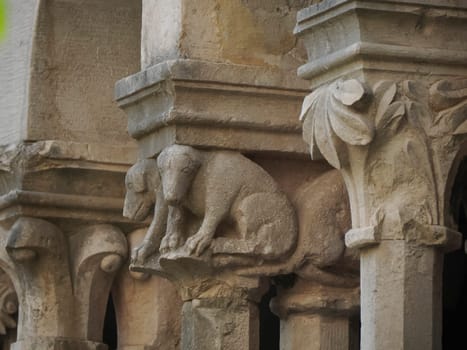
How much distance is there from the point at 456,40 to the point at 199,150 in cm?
152

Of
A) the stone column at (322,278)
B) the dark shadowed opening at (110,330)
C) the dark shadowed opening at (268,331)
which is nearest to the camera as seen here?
the stone column at (322,278)

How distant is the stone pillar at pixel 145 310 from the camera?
10.5 meters

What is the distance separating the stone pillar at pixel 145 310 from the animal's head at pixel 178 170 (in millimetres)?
1787

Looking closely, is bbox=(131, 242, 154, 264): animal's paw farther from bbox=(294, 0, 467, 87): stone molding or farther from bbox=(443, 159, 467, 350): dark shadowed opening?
bbox=(294, 0, 467, 87): stone molding

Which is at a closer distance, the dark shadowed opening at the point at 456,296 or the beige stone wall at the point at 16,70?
the dark shadowed opening at the point at 456,296

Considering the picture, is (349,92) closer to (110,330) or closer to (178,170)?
(178,170)

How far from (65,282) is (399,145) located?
3.53 meters

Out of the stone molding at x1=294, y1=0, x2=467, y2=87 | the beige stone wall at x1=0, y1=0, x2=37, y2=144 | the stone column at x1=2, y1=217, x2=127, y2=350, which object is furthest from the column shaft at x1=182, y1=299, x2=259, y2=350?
the beige stone wall at x1=0, y1=0, x2=37, y2=144

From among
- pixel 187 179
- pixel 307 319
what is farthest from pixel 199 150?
pixel 307 319

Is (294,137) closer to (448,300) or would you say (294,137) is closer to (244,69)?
(244,69)

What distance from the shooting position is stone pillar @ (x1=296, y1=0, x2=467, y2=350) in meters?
7.45

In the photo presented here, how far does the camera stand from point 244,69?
28.8 feet

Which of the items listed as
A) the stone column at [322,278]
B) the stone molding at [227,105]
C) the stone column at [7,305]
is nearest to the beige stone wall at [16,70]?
the stone column at [7,305]

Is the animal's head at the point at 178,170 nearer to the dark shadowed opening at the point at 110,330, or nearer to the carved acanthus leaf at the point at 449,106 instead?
the carved acanthus leaf at the point at 449,106
